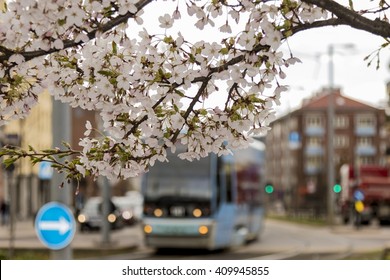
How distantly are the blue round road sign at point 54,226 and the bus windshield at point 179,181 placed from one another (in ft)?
43.5

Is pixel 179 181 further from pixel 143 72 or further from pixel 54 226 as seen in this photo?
pixel 143 72

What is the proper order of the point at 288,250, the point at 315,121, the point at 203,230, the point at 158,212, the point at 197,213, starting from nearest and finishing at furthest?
the point at 203,230 < the point at 197,213 < the point at 158,212 < the point at 288,250 < the point at 315,121

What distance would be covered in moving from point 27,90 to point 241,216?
24249mm

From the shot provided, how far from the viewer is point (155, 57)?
4.95 metres

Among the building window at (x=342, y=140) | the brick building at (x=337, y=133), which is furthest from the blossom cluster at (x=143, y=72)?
the building window at (x=342, y=140)

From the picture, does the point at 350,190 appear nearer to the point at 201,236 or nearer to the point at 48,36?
the point at 201,236

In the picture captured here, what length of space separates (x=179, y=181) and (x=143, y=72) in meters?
20.7

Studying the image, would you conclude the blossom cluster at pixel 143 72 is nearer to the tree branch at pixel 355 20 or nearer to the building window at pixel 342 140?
the tree branch at pixel 355 20

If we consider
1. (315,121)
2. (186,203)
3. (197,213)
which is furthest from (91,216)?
(315,121)

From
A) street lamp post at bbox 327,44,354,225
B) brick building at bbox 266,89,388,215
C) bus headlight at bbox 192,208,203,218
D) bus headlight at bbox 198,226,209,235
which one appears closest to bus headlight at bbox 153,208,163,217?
bus headlight at bbox 192,208,203,218

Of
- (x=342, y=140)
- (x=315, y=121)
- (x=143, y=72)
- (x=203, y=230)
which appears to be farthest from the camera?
(x=315, y=121)

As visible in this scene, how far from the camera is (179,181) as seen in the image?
84.1 feet

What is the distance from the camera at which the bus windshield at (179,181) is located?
25.5 meters
